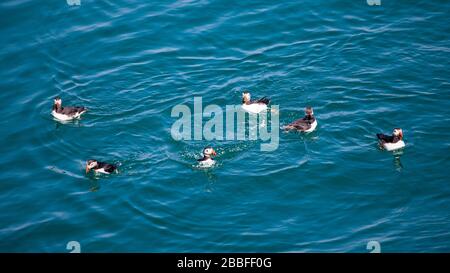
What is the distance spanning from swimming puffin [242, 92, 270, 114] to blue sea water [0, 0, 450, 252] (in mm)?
1187

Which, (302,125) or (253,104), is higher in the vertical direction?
(253,104)

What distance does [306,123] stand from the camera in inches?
944

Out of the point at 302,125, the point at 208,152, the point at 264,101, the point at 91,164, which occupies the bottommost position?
the point at 91,164

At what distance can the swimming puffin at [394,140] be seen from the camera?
23.0 m

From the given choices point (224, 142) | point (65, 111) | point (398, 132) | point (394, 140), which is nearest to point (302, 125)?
point (224, 142)

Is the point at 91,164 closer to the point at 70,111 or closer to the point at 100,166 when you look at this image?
the point at 100,166

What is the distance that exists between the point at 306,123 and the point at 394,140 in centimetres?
330

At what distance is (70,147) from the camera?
24.9 metres

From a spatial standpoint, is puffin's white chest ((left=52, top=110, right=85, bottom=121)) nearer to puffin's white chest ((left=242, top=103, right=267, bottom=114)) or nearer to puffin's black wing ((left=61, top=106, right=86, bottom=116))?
puffin's black wing ((left=61, top=106, right=86, bottom=116))

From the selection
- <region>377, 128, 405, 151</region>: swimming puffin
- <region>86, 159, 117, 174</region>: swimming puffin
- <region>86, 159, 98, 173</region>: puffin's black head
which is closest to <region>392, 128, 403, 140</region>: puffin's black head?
<region>377, 128, 405, 151</region>: swimming puffin

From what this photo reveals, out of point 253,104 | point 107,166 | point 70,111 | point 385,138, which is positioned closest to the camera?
point 107,166

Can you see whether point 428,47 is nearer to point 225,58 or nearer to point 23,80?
point 225,58

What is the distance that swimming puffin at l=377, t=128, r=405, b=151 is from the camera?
906 inches
